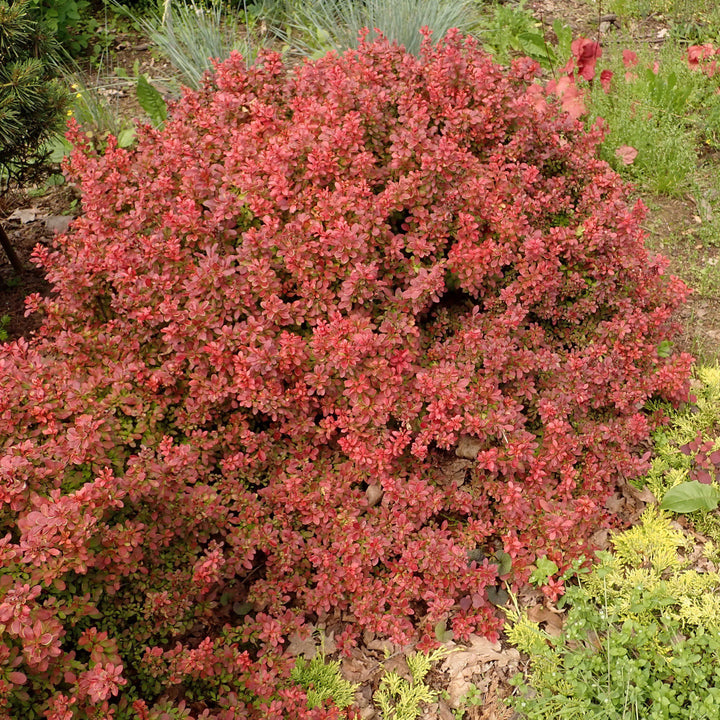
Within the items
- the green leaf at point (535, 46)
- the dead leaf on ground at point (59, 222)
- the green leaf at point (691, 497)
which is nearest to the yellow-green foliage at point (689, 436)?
the green leaf at point (691, 497)

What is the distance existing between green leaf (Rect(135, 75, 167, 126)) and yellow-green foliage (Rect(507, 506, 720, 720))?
13.2 ft

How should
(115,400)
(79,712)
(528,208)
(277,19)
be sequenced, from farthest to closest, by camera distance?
1. (277,19)
2. (528,208)
3. (115,400)
4. (79,712)

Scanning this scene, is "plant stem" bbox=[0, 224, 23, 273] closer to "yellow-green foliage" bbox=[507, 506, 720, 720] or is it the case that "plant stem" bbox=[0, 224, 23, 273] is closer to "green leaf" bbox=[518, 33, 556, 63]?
"yellow-green foliage" bbox=[507, 506, 720, 720]

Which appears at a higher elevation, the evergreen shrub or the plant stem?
the evergreen shrub

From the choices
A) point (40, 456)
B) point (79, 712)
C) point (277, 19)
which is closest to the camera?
point (79, 712)

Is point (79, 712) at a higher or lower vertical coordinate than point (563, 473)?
higher

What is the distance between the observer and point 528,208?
2.98 m

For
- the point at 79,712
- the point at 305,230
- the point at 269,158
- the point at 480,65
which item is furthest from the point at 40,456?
the point at 480,65

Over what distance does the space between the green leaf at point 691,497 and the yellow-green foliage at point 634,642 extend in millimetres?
110

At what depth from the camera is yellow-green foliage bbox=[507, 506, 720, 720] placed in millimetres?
2305

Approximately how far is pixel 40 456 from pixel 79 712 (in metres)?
0.77

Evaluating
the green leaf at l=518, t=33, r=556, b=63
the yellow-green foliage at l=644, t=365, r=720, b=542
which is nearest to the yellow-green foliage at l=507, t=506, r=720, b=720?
the yellow-green foliage at l=644, t=365, r=720, b=542

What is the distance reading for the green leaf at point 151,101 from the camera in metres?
4.75

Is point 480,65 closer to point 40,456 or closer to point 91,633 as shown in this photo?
point 40,456
